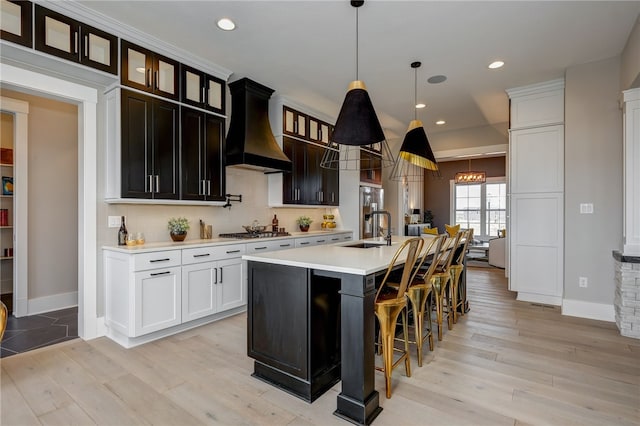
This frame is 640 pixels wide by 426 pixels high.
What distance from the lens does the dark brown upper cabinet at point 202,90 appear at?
11.7 ft

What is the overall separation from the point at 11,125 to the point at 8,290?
211 cm

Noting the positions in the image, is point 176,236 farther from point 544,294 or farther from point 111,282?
point 544,294

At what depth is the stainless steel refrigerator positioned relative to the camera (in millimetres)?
6090

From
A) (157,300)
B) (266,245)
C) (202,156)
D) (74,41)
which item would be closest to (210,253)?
(157,300)

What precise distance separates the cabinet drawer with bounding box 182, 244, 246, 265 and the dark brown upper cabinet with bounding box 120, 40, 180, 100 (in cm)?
164

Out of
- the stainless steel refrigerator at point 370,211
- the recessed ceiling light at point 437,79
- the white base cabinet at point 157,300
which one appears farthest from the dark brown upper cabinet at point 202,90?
the stainless steel refrigerator at point 370,211

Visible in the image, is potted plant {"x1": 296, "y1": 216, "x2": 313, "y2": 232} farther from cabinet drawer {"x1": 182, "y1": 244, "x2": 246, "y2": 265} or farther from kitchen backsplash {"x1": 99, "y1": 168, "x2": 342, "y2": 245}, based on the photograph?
cabinet drawer {"x1": 182, "y1": 244, "x2": 246, "y2": 265}

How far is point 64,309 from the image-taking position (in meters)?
4.00

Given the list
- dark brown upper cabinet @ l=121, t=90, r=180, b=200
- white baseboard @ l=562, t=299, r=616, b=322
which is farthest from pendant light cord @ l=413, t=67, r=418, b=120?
white baseboard @ l=562, t=299, r=616, b=322

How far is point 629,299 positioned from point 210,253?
4228 millimetres

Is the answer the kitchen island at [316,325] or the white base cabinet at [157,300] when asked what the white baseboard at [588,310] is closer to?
the kitchen island at [316,325]

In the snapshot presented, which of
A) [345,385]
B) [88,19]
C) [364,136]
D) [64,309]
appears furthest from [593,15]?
[64,309]

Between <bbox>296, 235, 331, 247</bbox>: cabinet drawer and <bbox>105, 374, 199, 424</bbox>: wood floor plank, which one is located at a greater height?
→ <bbox>296, 235, 331, 247</bbox>: cabinet drawer

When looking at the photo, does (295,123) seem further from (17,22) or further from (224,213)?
(17,22)
